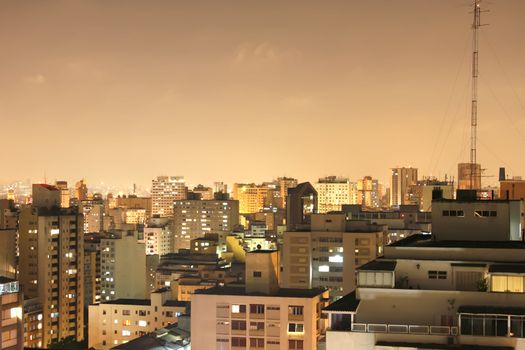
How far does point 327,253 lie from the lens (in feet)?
134

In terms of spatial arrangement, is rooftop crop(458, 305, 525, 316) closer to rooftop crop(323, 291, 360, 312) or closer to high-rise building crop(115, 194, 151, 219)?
rooftop crop(323, 291, 360, 312)

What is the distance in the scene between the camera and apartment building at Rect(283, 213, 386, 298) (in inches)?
1591

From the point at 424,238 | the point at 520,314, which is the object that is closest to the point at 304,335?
the point at 424,238

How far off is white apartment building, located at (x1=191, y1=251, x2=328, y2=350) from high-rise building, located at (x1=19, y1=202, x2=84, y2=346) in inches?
1071

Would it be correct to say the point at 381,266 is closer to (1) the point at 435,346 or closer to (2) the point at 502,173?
(1) the point at 435,346

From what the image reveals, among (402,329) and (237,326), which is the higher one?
(402,329)

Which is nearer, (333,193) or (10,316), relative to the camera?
(10,316)

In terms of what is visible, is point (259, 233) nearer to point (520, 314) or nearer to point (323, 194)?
point (323, 194)

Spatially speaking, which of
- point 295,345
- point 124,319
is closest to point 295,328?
point 295,345

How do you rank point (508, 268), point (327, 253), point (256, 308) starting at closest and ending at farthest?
point (508, 268) < point (256, 308) < point (327, 253)

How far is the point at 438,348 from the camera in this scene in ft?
39.7

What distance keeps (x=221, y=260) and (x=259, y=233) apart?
378 inches

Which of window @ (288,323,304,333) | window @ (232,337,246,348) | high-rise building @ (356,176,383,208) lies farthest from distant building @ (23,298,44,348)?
high-rise building @ (356,176,383,208)

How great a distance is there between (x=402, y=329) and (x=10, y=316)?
55.4ft
